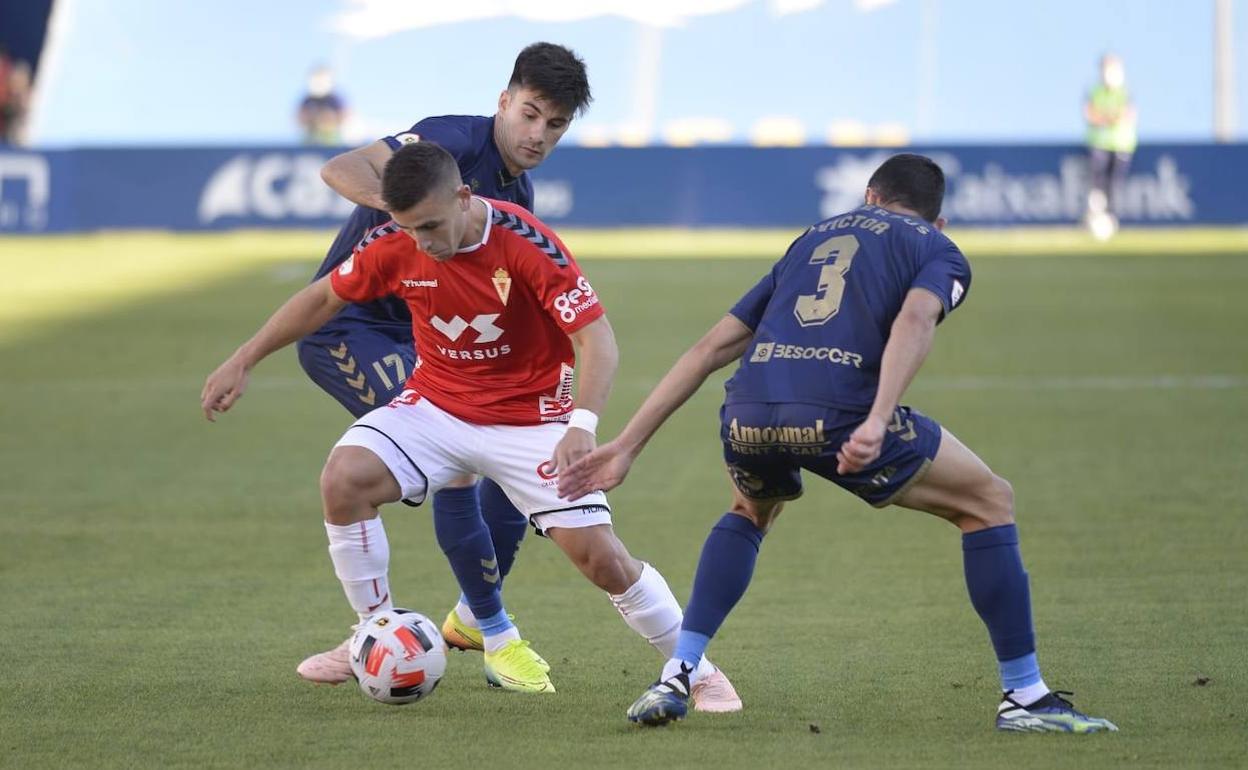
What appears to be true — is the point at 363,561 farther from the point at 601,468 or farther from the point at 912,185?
the point at 912,185

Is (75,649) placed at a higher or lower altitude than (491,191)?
Result: lower

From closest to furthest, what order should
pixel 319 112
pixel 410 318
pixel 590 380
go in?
pixel 590 380, pixel 410 318, pixel 319 112

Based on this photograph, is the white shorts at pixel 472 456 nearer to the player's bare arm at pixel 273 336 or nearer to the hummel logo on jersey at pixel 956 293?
the player's bare arm at pixel 273 336

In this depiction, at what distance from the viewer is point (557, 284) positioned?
547 centimetres

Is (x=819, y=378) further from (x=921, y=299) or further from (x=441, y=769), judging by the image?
(x=441, y=769)

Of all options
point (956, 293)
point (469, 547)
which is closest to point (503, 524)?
point (469, 547)

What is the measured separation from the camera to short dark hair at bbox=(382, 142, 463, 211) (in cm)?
521

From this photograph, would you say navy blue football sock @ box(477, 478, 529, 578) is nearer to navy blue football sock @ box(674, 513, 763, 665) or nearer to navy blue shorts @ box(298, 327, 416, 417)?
navy blue shorts @ box(298, 327, 416, 417)

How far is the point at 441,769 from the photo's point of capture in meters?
4.82

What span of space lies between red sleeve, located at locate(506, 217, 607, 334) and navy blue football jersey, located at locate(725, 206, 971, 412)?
20.2 inches

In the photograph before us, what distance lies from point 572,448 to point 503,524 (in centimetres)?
136

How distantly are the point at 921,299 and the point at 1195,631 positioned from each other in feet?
7.19

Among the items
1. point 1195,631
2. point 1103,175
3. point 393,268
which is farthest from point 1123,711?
point 1103,175

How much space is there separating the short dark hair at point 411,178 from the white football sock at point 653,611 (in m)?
1.36
